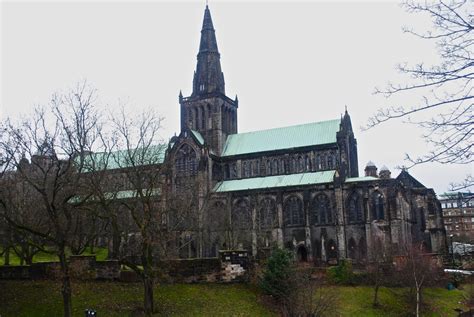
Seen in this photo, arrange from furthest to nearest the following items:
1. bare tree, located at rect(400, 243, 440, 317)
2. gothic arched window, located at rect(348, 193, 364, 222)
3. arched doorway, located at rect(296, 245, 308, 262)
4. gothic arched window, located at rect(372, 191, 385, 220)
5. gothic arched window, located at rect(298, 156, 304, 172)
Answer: gothic arched window, located at rect(298, 156, 304, 172) < arched doorway, located at rect(296, 245, 308, 262) < gothic arched window, located at rect(348, 193, 364, 222) < gothic arched window, located at rect(372, 191, 385, 220) < bare tree, located at rect(400, 243, 440, 317)

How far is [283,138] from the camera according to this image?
7519 cm

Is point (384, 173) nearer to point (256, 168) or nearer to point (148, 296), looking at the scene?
point (256, 168)

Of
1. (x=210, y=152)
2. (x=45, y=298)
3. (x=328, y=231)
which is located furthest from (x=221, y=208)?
(x=45, y=298)

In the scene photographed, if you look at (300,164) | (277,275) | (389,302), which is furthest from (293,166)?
(277,275)

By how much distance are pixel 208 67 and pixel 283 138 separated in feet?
49.6

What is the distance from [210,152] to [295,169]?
11.9m

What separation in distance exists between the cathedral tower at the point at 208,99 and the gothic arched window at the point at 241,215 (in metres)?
10.4

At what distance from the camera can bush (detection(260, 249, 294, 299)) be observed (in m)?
29.7

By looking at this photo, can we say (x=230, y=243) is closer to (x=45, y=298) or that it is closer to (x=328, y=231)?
(x=328, y=231)

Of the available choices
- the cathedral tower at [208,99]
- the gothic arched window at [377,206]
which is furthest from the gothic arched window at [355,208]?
the cathedral tower at [208,99]

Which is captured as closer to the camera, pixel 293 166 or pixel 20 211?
pixel 20 211

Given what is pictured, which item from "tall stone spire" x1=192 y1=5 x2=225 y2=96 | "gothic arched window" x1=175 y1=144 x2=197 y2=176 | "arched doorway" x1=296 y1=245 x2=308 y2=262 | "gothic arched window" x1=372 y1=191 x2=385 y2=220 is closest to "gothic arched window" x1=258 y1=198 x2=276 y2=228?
"arched doorway" x1=296 y1=245 x2=308 y2=262

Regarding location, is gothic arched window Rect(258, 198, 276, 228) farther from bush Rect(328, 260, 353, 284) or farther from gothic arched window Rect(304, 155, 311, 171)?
bush Rect(328, 260, 353, 284)

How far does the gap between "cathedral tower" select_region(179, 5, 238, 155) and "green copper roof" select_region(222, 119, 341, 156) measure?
2124mm
